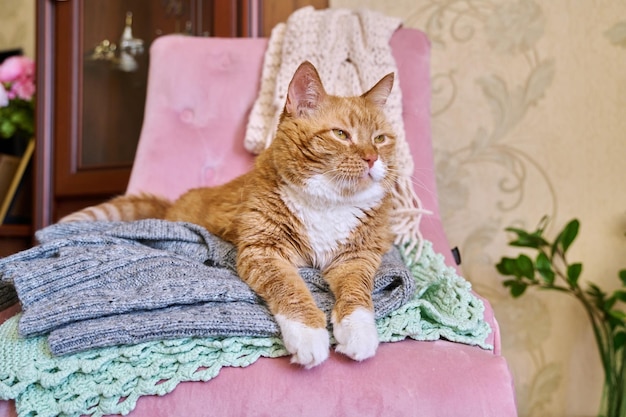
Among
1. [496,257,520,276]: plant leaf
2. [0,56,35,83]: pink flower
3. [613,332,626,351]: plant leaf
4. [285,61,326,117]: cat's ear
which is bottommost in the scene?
[613,332,626,351]: plant leaf

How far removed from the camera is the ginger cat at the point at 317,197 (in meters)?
0.83

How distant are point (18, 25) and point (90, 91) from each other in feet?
3.23

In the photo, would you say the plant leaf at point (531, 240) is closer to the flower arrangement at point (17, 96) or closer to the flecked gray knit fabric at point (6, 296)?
the flecked gray knit fabric at point (6, 296)

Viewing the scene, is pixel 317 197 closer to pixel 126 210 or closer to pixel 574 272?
pixel 126 210

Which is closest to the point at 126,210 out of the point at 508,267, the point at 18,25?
the point at 508,267

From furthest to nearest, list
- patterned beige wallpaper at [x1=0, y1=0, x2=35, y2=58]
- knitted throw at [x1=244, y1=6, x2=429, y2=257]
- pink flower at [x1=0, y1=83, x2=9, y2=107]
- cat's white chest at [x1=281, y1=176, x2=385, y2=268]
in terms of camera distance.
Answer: patterned beige wallpaper at [x1=0, y1=0, x2=35, y2=58] < pink flower at [x1=0, y1=83, x2=9, y2=107] < knitted throw at [x1=244, y1=6, x2=429, y2=257] < cat's white chest at [x1=281, y1=176, x2=385, y2=268]

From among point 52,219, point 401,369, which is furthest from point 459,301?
point 52,219

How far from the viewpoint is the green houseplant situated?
Answer: 121 centimetres

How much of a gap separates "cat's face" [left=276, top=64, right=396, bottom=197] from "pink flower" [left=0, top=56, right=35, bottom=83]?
61.8 inches

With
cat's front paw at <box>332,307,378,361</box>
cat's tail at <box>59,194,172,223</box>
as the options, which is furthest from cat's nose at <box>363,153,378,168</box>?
cat's tail at <box>59,194,172,223</box>

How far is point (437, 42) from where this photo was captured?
1.58 metres

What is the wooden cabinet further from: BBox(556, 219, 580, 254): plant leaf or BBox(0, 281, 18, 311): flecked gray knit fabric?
BBox(556, 219, 580, 254): plant leaf

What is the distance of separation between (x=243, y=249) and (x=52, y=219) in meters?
1.28

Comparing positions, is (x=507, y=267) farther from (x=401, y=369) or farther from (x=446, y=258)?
(x=401, y=369)
